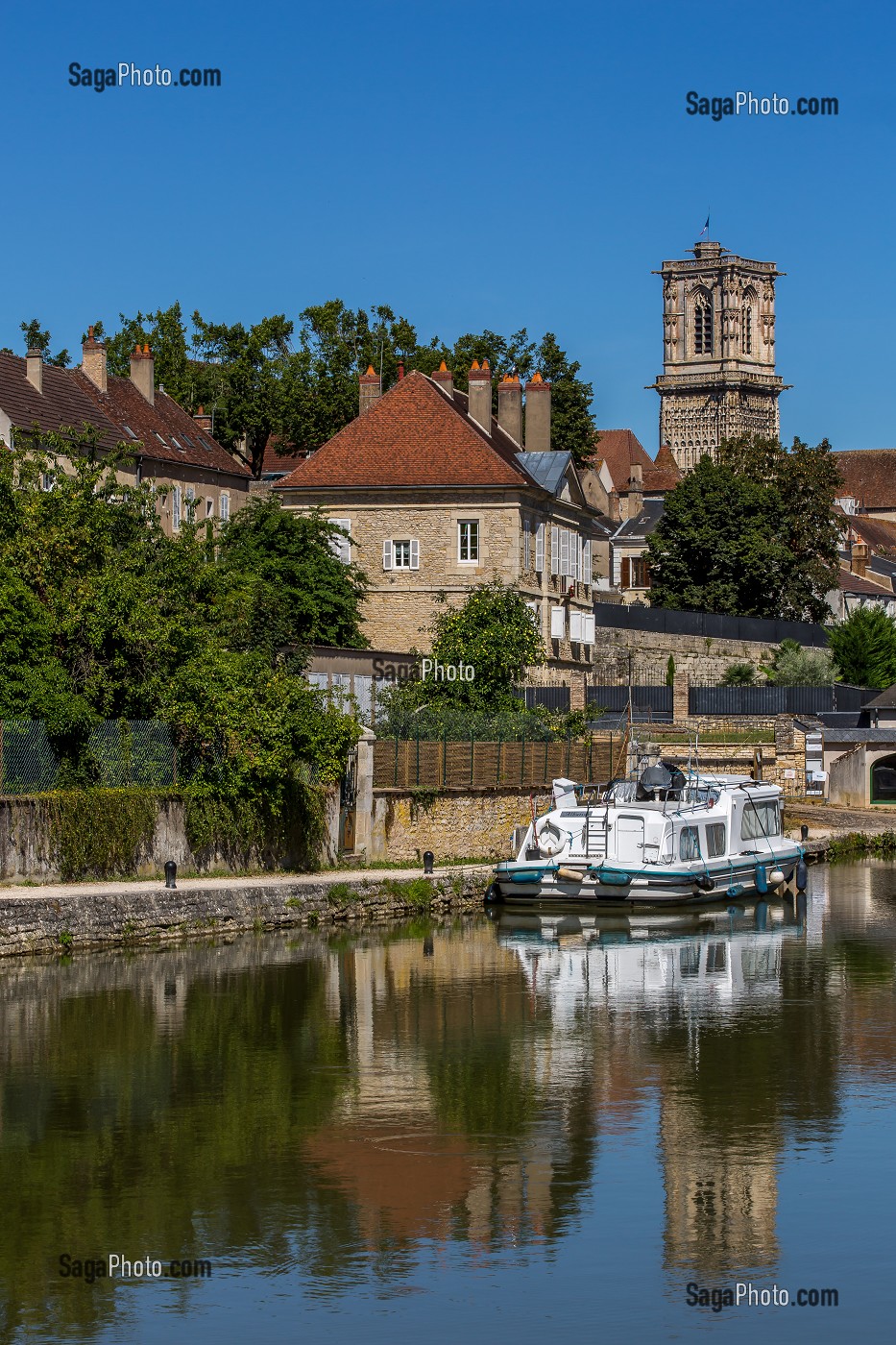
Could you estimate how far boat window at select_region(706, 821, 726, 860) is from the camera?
39719 mm

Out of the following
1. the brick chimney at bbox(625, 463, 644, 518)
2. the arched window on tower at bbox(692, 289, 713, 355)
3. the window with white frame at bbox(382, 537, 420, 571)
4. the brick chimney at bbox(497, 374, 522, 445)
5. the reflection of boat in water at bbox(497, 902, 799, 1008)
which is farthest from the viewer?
the arched window on tower at bbox(692, 289, 713, 355)

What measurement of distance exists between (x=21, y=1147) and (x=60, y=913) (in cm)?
983

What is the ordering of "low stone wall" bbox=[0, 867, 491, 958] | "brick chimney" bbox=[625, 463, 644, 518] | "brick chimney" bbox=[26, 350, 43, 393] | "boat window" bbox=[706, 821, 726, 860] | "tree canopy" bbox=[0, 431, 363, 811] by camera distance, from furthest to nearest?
"brick chimney" bbox=[625, 463, 644, 518], "brick chimney" bbox=[26, 350, 43, 393], "boat window" bbox=[706, 821, 726, 860], "tree canopy" bbox=[0, 431, 363, 811], "low stone wall" bbox=[0, 867, 491, 958]

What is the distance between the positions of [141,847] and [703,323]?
13494 cm

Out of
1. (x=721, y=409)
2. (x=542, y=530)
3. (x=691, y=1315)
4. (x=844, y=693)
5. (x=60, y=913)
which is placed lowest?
(x=691, y=1315)

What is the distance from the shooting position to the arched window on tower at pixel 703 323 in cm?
16062

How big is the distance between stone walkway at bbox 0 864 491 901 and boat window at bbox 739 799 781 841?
18.5ft

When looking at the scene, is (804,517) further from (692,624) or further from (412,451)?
(412,451)

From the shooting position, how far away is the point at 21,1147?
19.0 meters

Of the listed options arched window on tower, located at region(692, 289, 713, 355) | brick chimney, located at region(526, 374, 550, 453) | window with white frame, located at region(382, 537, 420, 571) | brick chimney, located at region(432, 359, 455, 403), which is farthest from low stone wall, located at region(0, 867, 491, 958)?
arched window on tower, located at region(692, 289, 713, 355)

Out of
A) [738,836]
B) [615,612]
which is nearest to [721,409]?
[615,612]

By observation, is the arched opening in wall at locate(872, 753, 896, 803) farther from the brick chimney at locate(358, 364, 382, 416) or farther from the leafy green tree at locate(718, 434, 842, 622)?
the leafy green tree at locate(718, 434, 842, 622)

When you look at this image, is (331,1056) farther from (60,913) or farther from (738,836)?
(738,836)

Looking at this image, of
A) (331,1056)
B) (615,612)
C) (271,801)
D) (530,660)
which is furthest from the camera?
(615,612)
